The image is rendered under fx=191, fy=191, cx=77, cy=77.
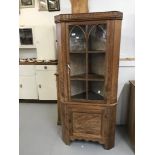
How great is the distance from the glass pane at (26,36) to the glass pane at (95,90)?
2019 millimetres

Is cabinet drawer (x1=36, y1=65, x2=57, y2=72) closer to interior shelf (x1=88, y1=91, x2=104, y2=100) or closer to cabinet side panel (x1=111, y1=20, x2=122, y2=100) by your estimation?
interior shelf (x1=88, y1=91, x2=104, y2=100)

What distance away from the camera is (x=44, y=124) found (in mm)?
3027

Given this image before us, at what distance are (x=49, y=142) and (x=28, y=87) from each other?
1.64 meters

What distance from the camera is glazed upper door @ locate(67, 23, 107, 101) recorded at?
2133 millimetres

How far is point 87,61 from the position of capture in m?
2.23

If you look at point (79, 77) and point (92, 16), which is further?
point (79, 77)

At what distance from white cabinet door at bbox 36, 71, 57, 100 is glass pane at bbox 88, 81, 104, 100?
5.05 feet

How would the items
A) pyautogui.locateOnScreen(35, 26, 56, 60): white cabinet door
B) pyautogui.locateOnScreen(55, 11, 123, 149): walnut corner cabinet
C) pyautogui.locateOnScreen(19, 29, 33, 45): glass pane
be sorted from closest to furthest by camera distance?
pyautogui.locateOnScreen(55, 11, 123, 149): walnut corner cabinet, pyautogui.locateOnScreen(35, 26, 56, 60): white cabinet door, pyautogui.locateOnScreen(19, 29, 33, 45): glass pane

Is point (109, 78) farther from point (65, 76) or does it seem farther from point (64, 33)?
point (64, 33)

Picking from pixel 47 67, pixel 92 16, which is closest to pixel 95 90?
pixel 92 16

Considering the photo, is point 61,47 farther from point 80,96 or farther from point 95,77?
point 80,96

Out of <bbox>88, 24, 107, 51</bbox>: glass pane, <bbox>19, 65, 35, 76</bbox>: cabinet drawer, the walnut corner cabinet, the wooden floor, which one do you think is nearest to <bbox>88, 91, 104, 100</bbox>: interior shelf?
the walnut corner cabinet

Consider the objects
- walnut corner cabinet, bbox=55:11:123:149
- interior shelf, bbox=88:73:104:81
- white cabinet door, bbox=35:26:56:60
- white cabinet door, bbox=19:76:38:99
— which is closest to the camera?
walnut corner cabinet, bbox=55:11:123:149
